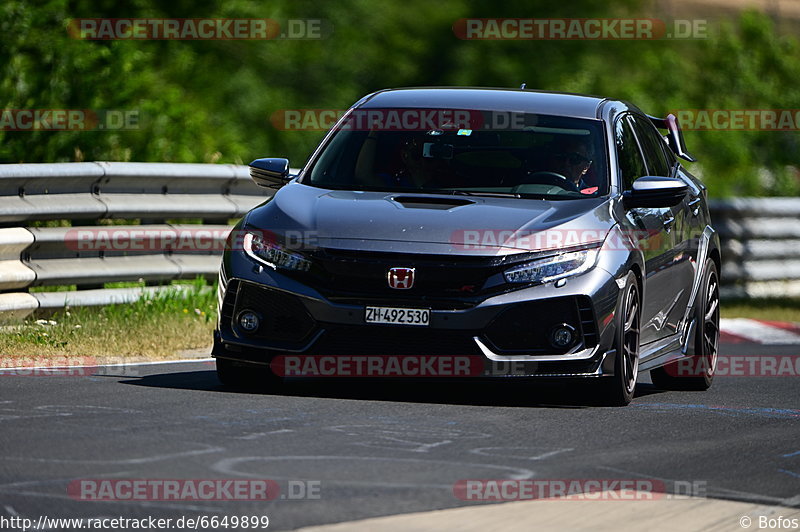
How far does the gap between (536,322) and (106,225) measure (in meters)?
4.98

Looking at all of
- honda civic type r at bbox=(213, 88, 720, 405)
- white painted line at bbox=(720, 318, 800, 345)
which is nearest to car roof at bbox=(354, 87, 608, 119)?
honda civic type r at bbox=(213, 88, 720, 405)

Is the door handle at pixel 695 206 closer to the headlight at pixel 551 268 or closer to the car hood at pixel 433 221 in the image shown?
the car hood at pixel 433 221

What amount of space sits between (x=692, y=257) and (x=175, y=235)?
427 centimetres

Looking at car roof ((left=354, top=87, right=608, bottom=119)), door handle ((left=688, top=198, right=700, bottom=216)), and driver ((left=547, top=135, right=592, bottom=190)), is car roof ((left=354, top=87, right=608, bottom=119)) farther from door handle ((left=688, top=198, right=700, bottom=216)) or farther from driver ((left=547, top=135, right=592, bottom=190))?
door handle ((left=688, top=198, right=700, bottom=216))

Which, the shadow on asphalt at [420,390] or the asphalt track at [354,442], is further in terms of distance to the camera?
the shadow on asphalt at [420,390]

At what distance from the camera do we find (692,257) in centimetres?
1071

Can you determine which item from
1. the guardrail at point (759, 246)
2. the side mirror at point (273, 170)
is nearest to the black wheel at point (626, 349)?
the side mirror at point (273, 170)

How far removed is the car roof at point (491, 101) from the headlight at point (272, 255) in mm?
1724

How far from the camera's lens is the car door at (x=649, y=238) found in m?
Result: 9.53

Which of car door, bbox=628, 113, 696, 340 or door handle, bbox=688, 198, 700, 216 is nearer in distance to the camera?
car door, bbox=628, 113, 696, 340

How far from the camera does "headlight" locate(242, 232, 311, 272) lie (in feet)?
28.4

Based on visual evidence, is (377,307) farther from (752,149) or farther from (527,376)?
(752,149)

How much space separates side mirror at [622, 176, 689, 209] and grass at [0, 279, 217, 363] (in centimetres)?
334

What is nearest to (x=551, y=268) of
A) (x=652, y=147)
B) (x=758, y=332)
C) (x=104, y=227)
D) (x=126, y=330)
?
(x=652, y=147)
